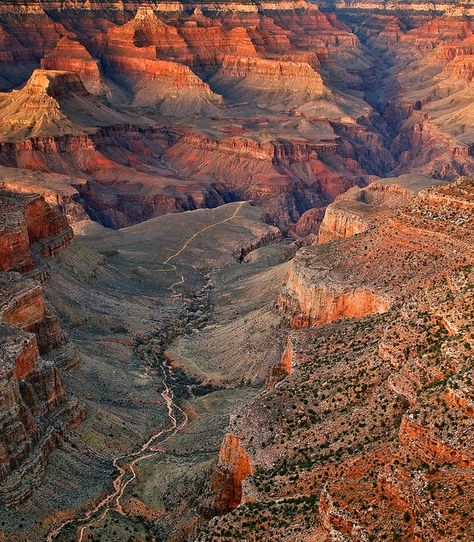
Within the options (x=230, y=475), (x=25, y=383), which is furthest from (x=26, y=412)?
(x=230, y=475)

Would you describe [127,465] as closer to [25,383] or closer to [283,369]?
[25,383]

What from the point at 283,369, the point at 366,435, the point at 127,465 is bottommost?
the point at 127,465

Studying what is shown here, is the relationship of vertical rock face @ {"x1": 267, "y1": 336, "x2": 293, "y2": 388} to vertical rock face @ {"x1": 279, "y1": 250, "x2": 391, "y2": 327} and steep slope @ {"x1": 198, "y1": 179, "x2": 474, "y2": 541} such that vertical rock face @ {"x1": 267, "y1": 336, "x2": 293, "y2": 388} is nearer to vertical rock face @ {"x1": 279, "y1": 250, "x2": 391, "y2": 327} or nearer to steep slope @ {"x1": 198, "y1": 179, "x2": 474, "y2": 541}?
steep slope @ {"x1": 198, "y1": 179, "x2": 474, "y2": 541}

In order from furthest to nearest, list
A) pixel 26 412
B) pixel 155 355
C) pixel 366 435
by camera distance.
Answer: pixel 155 355
pixel 26 412
pixel 366 435

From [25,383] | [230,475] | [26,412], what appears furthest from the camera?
[25,383]

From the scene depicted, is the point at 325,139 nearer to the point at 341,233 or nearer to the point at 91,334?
the point at 341,233

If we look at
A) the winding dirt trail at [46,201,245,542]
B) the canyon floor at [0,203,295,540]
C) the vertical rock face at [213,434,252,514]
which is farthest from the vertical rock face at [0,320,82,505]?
the vertical rock face at [213,434,252,514]

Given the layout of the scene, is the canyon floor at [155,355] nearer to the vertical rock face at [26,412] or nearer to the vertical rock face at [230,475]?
the vertical rock face at [26,412]

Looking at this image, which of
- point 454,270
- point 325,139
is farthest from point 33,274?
point 325,139
